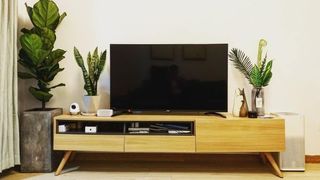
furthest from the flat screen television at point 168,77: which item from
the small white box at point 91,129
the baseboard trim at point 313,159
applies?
the baseboard trim at point 313,159

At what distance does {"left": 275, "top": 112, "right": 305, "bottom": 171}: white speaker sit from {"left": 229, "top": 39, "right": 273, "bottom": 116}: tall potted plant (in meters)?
0.26

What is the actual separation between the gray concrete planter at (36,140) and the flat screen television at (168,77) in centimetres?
62

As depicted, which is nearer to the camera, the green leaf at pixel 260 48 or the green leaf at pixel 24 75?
the green leaf at pixel 24 75

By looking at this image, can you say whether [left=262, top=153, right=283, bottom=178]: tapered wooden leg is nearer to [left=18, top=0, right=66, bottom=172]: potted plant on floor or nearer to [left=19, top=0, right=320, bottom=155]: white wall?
[left=19, top=0, right=320, bottom=155]: white wall

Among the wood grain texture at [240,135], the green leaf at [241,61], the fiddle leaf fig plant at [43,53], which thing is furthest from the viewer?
the green leaf at [241,61]

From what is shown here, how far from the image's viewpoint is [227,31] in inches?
125

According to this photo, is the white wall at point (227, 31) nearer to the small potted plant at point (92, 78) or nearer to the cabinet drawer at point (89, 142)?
the small potted plant at point (92, 78)

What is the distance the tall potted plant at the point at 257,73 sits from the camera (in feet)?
9.53

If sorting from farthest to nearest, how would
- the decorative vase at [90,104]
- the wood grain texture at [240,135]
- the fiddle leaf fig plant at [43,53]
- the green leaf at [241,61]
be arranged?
the green leaf at [241,61]
the decorative vase at [90,104]
the fiddle leaf fig plant at [43,53]
the wood grain texture at [240,135]

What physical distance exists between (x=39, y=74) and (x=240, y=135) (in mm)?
1914

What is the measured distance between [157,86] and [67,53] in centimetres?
103

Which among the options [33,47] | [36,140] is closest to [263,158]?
[36,140]

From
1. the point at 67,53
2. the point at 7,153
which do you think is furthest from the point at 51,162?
the point at 67,53

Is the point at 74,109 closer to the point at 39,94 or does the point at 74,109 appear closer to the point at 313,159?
the point at 39,94
